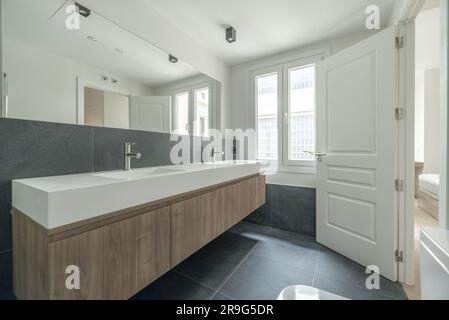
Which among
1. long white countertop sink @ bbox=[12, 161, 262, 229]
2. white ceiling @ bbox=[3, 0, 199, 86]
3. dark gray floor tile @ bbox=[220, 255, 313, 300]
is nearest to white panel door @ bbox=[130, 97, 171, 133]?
white ceiling @ bbox=[3, 0, 199, 86]

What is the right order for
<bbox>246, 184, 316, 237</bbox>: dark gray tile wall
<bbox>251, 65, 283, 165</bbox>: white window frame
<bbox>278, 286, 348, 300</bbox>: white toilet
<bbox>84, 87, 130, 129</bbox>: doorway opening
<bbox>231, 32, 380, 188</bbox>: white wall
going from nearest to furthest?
<bbox>278, 286, 348, 300</bbox>: white toilet → <bbox>84, 87, 130, 129</bbox>: doorway opening → <bbox>231, 32, 380, 188</bbox>: white wall → <bbox>246, 184, 316, 237</bbox>: dark gray tile wall → <bbox>251, 65, 283, 165</bbox>: white window frame

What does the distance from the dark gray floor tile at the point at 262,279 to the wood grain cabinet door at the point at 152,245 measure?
620 mm

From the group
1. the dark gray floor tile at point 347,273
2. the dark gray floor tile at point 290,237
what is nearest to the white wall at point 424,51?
the dark gray floor tile at point 347,273

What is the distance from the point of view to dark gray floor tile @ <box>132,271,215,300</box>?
4.30 feet

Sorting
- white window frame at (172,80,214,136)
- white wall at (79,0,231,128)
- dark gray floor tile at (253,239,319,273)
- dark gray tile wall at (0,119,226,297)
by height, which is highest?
white wall at (79,0,231,128)

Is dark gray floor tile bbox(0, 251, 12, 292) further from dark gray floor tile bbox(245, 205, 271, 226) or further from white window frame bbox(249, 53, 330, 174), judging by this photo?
white window frame bbox(249, 53, 330, 174)

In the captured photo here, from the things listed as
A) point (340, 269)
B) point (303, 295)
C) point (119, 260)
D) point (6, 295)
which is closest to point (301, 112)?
point (340, 269)

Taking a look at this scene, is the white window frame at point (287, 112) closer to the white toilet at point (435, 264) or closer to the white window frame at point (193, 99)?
the white window frame at point (193, 99)

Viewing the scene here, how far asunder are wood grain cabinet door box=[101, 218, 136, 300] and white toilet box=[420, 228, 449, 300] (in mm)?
1111

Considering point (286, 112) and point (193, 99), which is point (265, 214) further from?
point (193, 99)
